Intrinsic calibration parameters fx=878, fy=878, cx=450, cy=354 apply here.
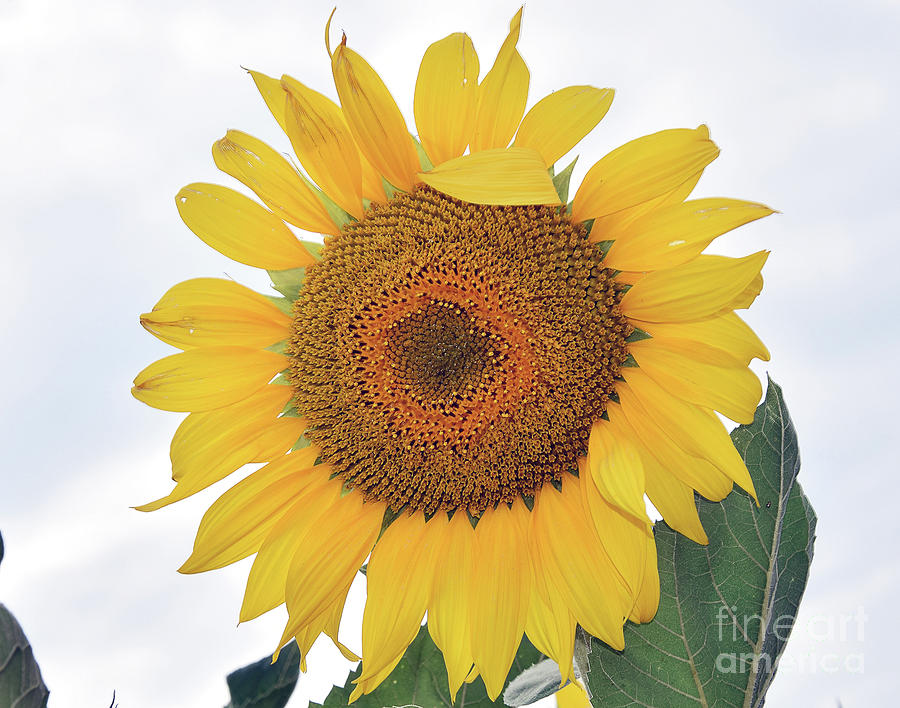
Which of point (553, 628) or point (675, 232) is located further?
point (553, 628)

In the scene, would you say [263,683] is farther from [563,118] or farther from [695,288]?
[563,118]

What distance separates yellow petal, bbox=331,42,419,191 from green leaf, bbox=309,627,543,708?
1.04m

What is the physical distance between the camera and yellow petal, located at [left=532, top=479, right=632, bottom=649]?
164cm

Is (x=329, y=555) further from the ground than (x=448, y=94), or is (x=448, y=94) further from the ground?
(x=448, y=94)

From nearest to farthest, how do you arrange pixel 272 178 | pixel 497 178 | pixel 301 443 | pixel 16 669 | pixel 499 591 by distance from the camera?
pixel 16 669
pixel 497 178
pixel 499 591
pixel 272 178
pixel 301 443

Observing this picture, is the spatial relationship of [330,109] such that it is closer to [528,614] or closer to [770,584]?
[528,614]

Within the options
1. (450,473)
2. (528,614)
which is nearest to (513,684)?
(528,614)

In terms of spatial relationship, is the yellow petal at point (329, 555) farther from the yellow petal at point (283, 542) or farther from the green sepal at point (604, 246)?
the green sepal at point (604, 246)

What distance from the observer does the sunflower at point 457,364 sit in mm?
1590

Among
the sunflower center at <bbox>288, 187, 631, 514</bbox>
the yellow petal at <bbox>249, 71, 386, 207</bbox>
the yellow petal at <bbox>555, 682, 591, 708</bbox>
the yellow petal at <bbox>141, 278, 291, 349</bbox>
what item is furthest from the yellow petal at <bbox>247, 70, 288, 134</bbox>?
the yellow petal at <bbox>555, 682, 591, 708</bbox>

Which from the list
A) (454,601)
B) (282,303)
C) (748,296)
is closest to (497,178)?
(748,296)

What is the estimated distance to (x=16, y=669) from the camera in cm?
140

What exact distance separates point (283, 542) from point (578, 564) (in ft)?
2.11

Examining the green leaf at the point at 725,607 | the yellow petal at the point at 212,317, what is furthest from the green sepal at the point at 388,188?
the green leaf at the point at 725,607
